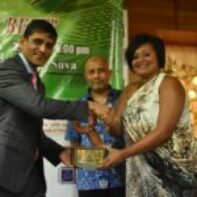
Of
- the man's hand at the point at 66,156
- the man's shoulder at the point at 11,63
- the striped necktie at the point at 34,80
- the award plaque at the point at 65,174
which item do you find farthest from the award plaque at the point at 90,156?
the award plaque at the point at 65,174

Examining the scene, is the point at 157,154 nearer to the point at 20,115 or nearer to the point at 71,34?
the point at 20,115

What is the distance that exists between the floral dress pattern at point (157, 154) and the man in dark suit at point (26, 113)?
0.23 m

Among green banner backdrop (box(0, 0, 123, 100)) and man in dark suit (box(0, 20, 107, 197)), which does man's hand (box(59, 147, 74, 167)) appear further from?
green banner backdrop (box(0, 0, 123, 100))

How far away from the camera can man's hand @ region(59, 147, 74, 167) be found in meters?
2.03

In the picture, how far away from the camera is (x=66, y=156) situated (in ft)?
6.86

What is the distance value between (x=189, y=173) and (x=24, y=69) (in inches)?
30.2

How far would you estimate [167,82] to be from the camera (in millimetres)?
1952

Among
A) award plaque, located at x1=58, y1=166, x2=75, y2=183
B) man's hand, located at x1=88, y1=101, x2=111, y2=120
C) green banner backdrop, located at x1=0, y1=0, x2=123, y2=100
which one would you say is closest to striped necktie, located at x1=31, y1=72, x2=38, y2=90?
man's hand, located at x1=88, y1=101, x2=111, y2=120

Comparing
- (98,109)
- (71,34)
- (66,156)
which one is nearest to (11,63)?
(98,109)

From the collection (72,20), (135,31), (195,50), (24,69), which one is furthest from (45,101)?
(195,50)

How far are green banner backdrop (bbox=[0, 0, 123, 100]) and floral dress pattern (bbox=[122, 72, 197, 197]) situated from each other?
1135 mm

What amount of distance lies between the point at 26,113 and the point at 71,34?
1.36 metres

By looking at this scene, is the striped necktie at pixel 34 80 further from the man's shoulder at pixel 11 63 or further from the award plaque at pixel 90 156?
the award plaque at pixel 90 156

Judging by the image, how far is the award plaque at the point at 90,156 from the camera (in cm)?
186
